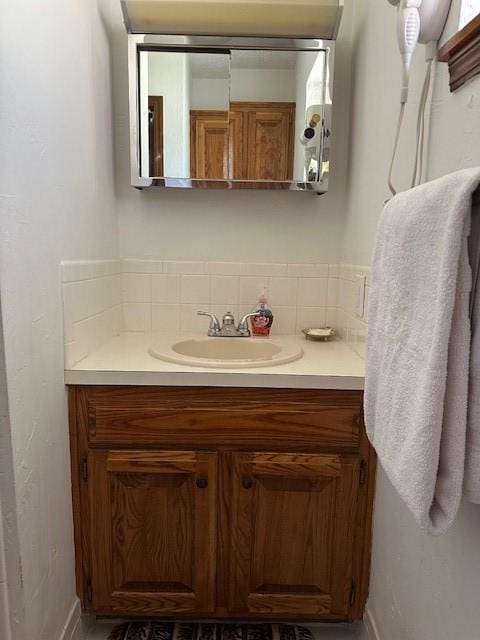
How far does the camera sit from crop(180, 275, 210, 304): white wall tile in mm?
1651

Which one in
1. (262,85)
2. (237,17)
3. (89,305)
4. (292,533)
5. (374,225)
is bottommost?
(292,533)

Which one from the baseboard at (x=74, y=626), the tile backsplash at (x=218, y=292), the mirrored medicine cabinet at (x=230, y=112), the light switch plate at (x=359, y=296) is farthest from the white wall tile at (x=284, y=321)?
the baseboard at (x=74, y=626)

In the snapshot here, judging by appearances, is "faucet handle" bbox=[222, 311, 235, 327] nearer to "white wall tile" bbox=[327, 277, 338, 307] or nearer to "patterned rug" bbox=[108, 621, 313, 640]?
"white wall tile" bbox=[327, 277, 338, 307]

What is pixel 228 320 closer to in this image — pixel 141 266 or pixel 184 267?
pixel 184 267

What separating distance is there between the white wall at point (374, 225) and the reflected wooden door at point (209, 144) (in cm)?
46

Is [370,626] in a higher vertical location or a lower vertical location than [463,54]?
lower

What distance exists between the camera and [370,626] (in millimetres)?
1218

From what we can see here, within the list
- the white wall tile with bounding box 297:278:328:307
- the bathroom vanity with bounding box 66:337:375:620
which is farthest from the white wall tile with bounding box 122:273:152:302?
the white wall tile with bounding box 297:278:328:307

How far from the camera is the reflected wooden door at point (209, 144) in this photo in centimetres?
151

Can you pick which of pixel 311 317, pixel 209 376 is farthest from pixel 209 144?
pixel 209 376

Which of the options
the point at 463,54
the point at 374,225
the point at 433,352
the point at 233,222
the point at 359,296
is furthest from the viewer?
the point at 233,222

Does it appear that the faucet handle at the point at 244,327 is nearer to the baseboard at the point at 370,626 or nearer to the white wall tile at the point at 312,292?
the white wall tile at the point at 312,292

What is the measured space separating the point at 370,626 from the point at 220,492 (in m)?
0.57

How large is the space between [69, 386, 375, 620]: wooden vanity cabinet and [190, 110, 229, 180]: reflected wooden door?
0.81 m
